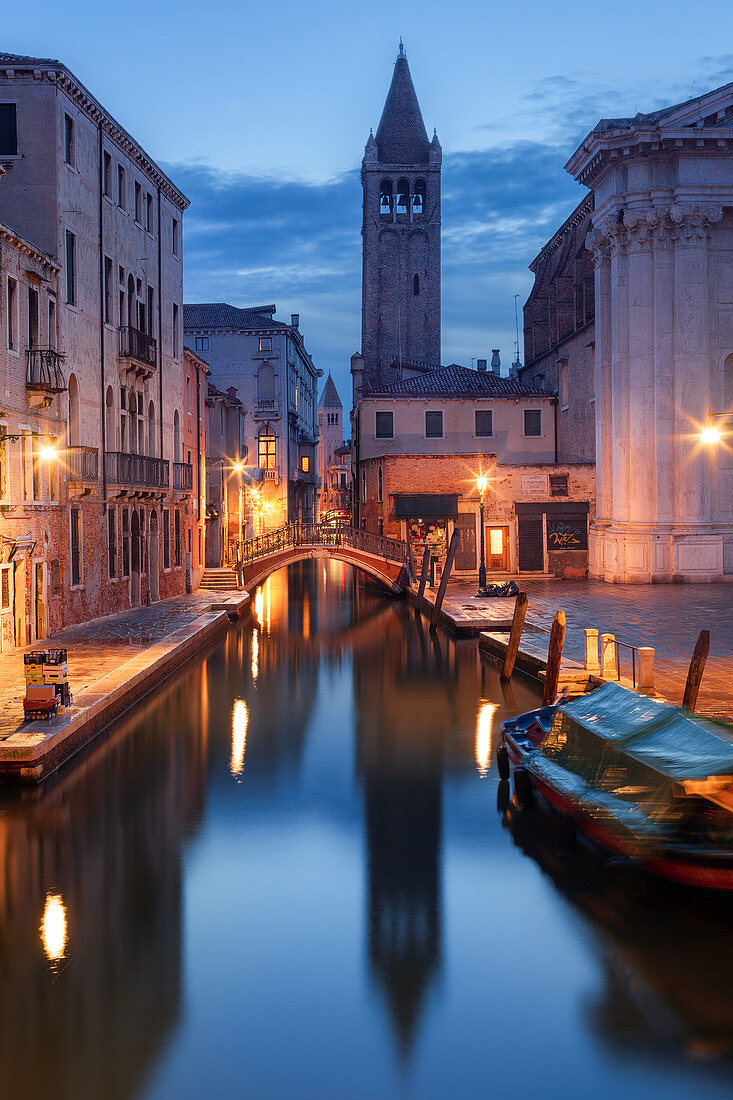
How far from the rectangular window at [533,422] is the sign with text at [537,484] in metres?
7.45

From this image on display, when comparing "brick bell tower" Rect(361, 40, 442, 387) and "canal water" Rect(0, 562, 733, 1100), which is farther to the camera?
"brick bell tower" Rect(361, 40, 442, 387)

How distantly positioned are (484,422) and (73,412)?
24512mm

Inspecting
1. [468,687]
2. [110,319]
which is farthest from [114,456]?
[468,687]

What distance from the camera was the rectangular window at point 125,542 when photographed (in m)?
30.8

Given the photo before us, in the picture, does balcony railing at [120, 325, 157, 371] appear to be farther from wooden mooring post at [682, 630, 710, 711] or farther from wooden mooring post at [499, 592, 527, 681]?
wooden mooring post at [682, 630, 710, 711]

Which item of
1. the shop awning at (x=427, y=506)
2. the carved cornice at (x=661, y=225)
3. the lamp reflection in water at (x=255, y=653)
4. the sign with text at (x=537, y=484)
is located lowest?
the lamp reflection in water at (x=255, y=653)

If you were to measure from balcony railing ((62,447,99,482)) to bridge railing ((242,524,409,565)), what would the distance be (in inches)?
520

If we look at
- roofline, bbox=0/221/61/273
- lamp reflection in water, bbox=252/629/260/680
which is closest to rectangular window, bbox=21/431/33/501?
roofline, bbox=0/221/61/273

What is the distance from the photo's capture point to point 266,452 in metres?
65.6

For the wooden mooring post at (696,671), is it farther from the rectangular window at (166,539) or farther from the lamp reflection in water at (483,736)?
the rectangular window at (166,539)

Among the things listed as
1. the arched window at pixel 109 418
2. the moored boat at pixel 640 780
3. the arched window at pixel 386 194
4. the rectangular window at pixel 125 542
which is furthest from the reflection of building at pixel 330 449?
the moored boat at pixel 640 780

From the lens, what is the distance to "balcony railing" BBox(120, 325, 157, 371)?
30.6 m

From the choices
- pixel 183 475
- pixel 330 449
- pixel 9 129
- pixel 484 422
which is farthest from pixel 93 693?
pixel 330 449

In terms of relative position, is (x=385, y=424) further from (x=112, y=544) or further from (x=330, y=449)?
(x=330, y=449)
